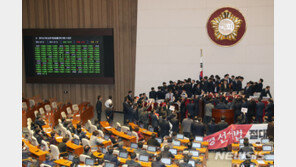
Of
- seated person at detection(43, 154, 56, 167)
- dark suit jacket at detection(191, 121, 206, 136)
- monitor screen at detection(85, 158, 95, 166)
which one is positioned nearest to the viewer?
monitor screen at detection(85, 158, 95, 166)

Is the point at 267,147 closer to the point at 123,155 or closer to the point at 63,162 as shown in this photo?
the point at 123,155

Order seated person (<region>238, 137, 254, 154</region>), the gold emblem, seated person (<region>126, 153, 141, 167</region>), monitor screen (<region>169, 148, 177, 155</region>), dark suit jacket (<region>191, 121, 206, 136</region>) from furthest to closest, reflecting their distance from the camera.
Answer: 1. the gold emblem
2. dark suit jacket (<region>191, 121, 206, 136</region>)
3. monitor screen (<region>169, 148, 177, 155</region>)
4. seated person (<region>238, 137, 254, 154</region>)
5. seated person (<region>126, 153, 141, 167</region>)

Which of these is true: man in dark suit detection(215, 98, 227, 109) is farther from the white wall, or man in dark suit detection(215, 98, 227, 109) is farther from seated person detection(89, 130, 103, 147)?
seated person detection(89, 130, 103, 147)

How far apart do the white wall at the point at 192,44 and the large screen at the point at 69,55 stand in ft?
6.86

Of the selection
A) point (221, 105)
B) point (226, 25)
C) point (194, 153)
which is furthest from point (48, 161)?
point (226, 25)

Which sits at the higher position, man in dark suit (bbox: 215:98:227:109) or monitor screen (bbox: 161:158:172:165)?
man in dark suit (bbox: 215:98:227:109)

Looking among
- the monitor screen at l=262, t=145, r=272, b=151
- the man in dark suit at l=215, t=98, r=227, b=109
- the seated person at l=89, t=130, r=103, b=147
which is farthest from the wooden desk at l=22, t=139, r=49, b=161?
the man in dark suit at l=215, t=98, r=227, b=109

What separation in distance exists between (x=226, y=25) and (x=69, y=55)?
9.59 meters

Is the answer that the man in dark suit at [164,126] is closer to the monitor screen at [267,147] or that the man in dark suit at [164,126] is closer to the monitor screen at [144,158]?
the monitor screen at [144,158]

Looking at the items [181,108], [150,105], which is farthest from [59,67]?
[181,108]

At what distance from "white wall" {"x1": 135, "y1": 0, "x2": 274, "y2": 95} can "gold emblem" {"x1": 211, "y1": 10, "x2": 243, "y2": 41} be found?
18.7 inches

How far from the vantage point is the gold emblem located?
19.8 m

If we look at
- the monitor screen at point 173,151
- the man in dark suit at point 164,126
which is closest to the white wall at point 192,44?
the man in dark suit at point 164,126

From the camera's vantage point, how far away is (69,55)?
821 inches
